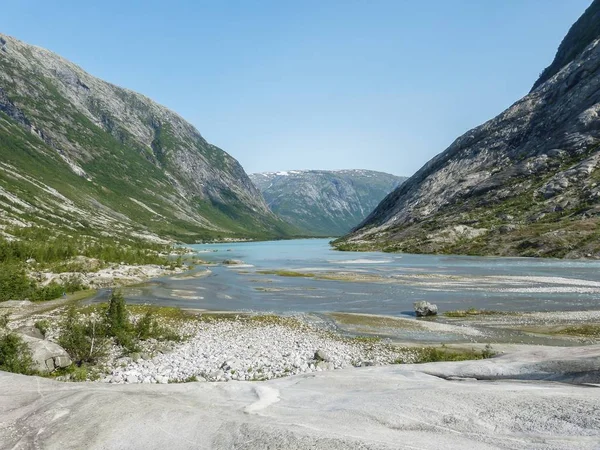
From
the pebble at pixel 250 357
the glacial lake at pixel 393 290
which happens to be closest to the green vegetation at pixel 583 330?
the glacial lake at pixel 393 290

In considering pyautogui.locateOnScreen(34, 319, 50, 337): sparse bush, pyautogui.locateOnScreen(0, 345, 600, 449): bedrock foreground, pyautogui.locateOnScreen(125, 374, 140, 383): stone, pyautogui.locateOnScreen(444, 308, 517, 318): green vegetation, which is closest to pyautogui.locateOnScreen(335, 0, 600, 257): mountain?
pyautogui.locateOnScreen(444, 308, 517, 318): green vegetation

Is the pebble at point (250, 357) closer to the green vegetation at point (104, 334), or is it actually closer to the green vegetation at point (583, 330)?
the green vegetation at point (104, 334)

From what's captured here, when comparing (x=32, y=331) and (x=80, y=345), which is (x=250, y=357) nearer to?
(x=80, y=345)

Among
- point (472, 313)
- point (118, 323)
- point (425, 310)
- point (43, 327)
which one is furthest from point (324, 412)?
point (472, 313)

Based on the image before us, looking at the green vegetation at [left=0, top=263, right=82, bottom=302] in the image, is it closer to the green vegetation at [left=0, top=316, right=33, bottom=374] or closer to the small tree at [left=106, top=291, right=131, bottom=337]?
the small tree at [left=106, top=291, right=131, bottom=337]

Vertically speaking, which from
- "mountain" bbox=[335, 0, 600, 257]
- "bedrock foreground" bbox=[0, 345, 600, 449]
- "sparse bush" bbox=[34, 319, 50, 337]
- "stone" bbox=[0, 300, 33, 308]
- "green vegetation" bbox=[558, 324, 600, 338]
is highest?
"mountain" bbox=[335, 0, 600, 257]

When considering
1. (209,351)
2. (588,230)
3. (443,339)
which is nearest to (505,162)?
(588,230)
